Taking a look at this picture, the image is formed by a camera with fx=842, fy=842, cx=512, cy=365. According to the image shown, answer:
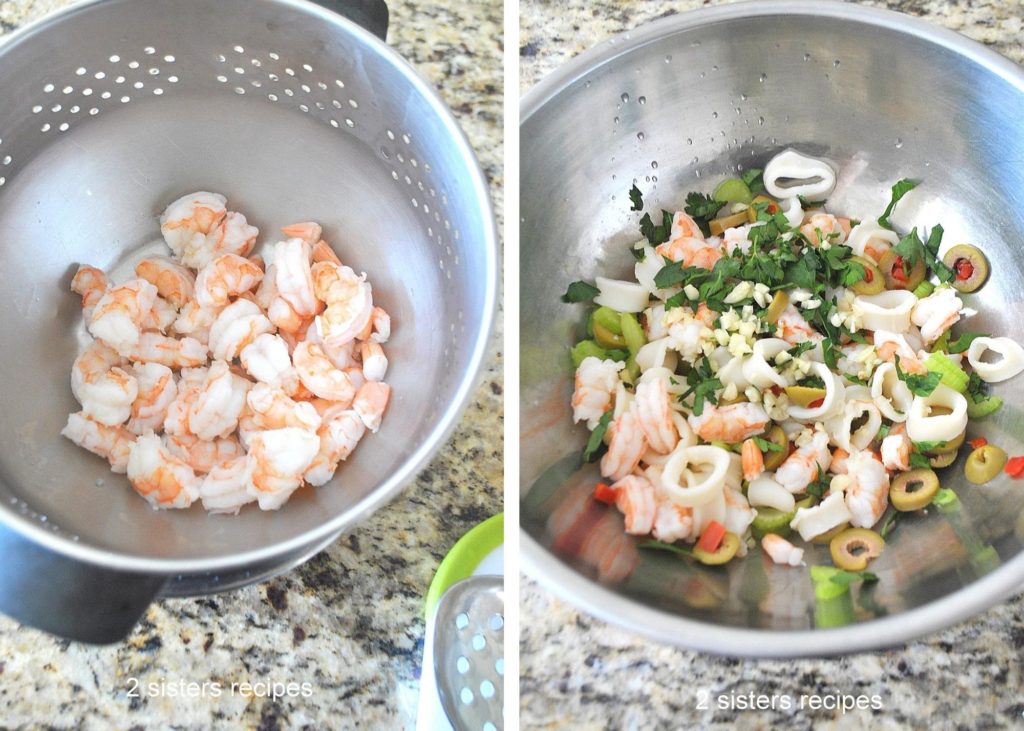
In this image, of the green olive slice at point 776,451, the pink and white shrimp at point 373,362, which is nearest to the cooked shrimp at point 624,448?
the green olive slice at point 776,451

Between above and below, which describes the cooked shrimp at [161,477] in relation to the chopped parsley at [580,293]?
below

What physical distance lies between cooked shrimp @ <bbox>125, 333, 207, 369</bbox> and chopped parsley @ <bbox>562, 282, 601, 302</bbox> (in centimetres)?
34

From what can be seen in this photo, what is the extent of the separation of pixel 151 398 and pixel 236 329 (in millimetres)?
92

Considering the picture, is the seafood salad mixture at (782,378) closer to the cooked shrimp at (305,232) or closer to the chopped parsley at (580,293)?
the chopped parsley at (580,293)

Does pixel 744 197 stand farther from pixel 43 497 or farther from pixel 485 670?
pixel 43 497

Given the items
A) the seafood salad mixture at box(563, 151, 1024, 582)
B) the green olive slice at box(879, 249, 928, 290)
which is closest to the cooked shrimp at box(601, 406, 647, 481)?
the seafood salad mixture at box(563, 151, 1024, 582)

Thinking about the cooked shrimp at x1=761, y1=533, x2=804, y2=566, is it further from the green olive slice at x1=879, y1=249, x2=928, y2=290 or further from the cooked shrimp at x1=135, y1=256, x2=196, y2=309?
the cooked shrimp at x1=135, y1=256, x2=196, y2=309

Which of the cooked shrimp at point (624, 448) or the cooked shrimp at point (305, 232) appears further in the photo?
the cooked shrimp at point (305, 232)

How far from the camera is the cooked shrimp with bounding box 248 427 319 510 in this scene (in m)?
0.67

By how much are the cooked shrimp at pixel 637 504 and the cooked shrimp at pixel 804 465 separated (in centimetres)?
12

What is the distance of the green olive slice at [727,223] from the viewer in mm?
826

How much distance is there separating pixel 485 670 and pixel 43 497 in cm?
38

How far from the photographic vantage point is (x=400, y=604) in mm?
671

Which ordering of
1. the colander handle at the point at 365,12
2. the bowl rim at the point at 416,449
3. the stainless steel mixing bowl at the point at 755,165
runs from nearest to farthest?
the bowl rim at the point at 416,449, the stainless steel mixing bowl at the point at 755,165, the colander handle at the point at 365,12
